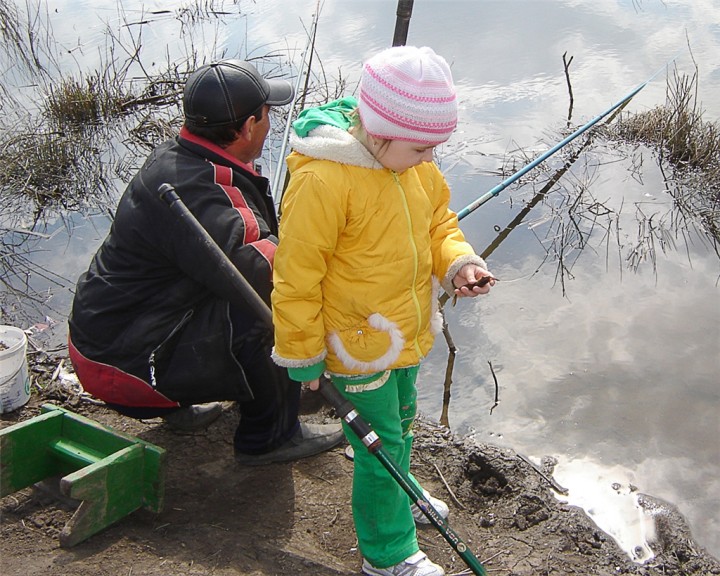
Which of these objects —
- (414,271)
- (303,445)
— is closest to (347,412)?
(414,271)

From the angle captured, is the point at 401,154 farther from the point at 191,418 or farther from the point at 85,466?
the point at 191,418

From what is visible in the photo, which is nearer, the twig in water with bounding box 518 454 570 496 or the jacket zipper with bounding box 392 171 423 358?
the jacket zipper with bounding box 392 171 423 358

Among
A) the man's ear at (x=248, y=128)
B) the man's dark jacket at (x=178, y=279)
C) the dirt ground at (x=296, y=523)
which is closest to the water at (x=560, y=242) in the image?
the dirt ground at (x=296, y=523)

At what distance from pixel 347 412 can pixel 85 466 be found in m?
1.03

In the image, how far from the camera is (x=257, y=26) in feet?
26.9

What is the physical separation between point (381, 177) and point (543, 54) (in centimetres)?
563

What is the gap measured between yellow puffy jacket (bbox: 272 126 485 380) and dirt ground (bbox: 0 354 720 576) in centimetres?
72

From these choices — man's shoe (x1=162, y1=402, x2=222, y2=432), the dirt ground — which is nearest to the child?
the dirt ground

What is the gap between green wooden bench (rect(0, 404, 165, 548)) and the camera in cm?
243

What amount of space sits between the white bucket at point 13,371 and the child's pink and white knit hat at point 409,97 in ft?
6.26

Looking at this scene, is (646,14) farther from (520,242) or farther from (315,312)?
(315,312)

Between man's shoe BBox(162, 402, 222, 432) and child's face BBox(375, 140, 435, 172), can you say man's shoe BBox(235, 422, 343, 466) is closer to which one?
man's shoe BBox(162, 402, 222, 432)

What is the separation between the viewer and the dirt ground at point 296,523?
2432mm

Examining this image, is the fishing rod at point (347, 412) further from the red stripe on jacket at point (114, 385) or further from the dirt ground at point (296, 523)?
the red stripe on jacket at point (114, 385)
